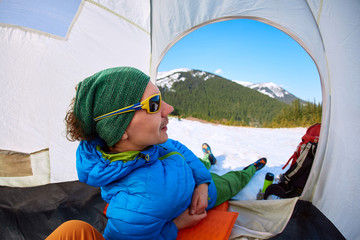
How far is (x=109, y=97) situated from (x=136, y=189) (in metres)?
0.49

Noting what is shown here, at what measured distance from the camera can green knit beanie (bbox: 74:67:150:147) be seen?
0.91 metres

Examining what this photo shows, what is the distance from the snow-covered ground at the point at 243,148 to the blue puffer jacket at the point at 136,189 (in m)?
1.09

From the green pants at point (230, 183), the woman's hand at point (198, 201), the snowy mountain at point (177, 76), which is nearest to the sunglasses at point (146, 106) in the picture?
the woman's hand at point (198, 201)

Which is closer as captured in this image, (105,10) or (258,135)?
(105,10)

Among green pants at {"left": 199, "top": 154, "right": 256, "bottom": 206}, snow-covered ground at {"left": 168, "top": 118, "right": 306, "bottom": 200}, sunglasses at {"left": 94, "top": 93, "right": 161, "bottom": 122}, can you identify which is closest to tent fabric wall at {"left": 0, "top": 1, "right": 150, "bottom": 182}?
sunglasses at {"left": 94, "top": 93, "right": 161, "bottom": 122}

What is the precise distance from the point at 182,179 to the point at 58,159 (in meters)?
1.71

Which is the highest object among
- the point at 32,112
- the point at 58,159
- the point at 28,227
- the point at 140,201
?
the point at 140,201

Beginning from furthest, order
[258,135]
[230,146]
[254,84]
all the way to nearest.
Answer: [254,84] < [258,135] < [230,146]

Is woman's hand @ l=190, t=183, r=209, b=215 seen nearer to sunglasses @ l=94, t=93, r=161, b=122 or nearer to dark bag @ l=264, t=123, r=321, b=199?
sunglasses @ l=94, t=93, r=161, b=122

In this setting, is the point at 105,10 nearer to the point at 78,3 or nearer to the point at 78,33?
the point at 78,3

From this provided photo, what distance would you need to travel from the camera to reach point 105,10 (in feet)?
6.91

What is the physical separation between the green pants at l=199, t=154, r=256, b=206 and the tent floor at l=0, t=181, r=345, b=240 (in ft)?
1.59

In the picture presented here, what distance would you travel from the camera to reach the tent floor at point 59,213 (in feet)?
4.61

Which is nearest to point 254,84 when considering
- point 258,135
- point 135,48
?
point 258,135
